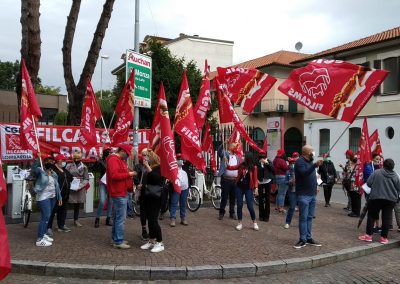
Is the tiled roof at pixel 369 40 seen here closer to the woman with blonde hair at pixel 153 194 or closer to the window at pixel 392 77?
the window at pixel 392 77

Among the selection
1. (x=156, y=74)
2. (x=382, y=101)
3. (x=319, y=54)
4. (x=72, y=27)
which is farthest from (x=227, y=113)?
(x=319, y=54)

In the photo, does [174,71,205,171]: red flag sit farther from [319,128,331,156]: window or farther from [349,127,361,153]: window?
[319,128,331,156]: window

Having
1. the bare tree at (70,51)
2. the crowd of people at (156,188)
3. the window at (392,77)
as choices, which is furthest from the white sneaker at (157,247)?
the window at (392,77)

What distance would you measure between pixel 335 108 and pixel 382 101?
19225 mm

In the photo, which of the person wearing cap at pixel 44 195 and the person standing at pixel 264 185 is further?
the person standing at pixel 264 185

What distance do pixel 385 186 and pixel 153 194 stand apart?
15.5 feet

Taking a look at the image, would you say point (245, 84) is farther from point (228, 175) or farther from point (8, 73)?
point (8, 73)

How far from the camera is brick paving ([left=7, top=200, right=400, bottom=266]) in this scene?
276 inches

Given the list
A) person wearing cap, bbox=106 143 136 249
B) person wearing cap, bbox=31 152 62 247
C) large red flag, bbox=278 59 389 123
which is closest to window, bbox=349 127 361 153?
large red flag, bbox=278 59 389 123

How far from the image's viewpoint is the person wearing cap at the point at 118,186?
24.5 ft

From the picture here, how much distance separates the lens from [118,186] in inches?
299

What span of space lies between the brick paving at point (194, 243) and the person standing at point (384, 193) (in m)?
0.71

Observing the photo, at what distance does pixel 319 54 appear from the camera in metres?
30.7

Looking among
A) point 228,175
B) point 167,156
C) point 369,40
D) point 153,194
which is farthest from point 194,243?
point 369,40
